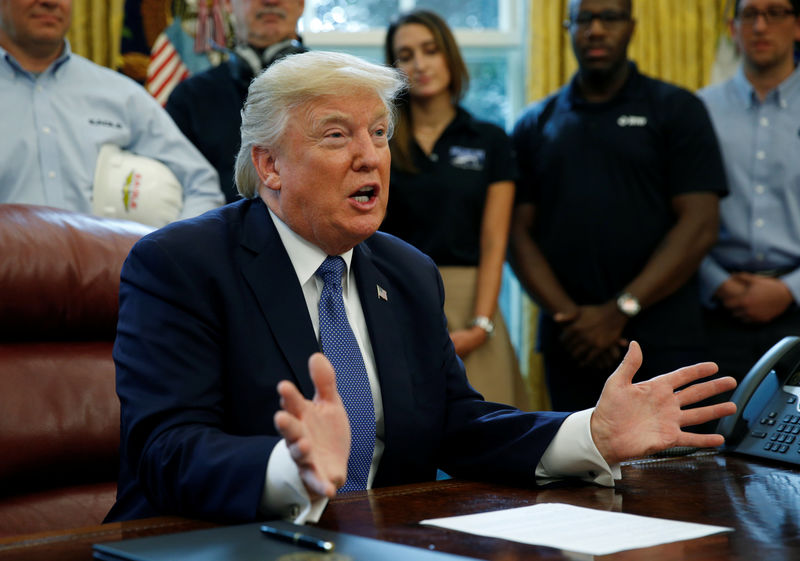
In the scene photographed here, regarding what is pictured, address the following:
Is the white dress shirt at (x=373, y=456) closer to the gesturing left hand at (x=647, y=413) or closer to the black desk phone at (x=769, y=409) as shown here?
the gesturing left hand at (x=647, y=413)

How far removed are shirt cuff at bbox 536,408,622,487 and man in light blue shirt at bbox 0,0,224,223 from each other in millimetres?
1576

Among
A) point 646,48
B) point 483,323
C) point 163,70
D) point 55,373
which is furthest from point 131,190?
point 646,48

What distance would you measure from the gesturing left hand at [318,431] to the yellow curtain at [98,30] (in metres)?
3.15

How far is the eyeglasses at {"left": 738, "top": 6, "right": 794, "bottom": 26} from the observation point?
347cm

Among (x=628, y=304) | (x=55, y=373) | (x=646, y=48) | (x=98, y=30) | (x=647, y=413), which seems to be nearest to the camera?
(x=647, y=413)

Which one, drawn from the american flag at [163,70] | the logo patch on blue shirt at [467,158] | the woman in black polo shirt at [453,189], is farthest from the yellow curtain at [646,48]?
the american flag at [163,70]

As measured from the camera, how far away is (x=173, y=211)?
2775mm

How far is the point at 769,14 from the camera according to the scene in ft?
11.4

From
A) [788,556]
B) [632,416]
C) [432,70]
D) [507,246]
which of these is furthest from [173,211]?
[788,556]

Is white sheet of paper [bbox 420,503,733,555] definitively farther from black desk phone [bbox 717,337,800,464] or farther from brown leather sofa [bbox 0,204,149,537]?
brown leather sofa [bbox 0,204,149,537]

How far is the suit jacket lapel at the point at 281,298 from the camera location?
1603 millimetres

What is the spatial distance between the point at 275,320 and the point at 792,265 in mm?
2484

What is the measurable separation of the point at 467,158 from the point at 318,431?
7.41 feet

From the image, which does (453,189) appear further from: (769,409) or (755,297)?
(769,409)
